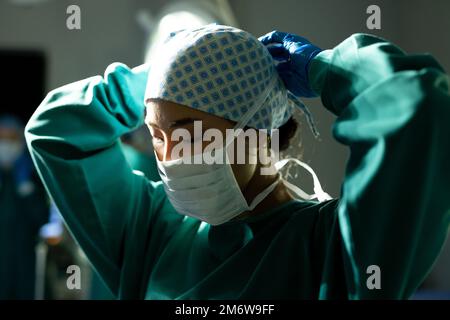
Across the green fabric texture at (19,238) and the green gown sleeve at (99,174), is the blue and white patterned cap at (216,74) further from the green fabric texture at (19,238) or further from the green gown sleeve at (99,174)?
the green fabric texture at (19,238)

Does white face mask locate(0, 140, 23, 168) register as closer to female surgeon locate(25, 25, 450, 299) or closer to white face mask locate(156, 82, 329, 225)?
female surgeon locate(25, 25, 450, 299)

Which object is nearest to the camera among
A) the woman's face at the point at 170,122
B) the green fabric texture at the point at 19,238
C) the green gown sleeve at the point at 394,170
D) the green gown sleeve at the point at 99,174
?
the green gown sleeve at the point at 394,170

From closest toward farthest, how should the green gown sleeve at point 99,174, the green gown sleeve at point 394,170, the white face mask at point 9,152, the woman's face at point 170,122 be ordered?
the green gown sleeve at point 394,170
the woman's face at point 170,122
the green gown sleeve at point 99,174
the white face mask at point 9,152

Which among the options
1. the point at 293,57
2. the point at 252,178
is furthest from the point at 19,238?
the point at 293,57

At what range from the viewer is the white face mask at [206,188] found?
50.4 inches

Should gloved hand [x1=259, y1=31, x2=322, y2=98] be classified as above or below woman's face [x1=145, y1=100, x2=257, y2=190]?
above

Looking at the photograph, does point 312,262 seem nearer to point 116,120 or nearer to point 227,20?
point 116,120

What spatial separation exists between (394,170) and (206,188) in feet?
1.39

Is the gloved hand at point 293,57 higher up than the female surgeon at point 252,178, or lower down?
higher up

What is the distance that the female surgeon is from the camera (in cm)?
101

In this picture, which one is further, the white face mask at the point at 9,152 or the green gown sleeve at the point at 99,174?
the white face mask at the point at 9,152

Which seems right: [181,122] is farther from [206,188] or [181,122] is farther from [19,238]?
[19,238]

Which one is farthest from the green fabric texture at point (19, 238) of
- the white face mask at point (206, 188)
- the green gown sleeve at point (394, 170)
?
the green gown sleeve at point (394, 170)

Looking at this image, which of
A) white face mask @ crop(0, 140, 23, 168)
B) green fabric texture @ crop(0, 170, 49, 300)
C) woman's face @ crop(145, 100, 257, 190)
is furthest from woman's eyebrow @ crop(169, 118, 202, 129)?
white face mask @ crop(0, 140, 23, 168)
